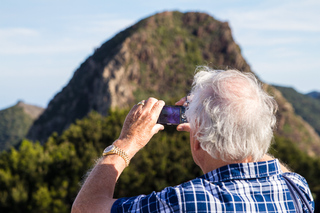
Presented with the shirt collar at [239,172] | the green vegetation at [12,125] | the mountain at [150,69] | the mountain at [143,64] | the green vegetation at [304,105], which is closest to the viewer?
the shirt collar at [239,172]

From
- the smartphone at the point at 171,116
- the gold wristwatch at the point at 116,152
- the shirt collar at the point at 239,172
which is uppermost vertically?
the smartphone at the point at 171,116

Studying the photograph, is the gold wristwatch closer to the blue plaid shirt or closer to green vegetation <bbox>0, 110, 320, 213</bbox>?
the blue plaid shirt

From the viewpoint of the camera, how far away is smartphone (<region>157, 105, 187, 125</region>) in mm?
2244

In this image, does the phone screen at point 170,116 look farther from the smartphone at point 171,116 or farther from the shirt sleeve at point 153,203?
the shirt sleeve at point 153,203

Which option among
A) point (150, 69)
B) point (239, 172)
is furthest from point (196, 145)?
point (150, 69)

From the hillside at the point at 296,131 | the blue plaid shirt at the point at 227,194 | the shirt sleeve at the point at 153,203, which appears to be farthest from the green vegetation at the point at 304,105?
the shirt sleeve at the point at 153,203

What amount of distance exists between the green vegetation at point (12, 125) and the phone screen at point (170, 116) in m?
94.1

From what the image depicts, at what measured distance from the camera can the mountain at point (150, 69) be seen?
65500 mm

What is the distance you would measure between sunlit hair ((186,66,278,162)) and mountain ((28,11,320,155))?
194 feet

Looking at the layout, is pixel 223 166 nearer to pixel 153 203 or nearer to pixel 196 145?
pixel 196 145

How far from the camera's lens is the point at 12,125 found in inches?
3937

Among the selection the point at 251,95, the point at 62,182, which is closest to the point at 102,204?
the point at 251,95

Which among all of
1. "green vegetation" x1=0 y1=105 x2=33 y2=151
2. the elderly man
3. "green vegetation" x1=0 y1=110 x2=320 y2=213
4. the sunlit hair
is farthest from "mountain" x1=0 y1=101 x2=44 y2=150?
the sunlit hair

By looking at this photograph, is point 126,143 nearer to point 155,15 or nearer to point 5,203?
point 5,203
